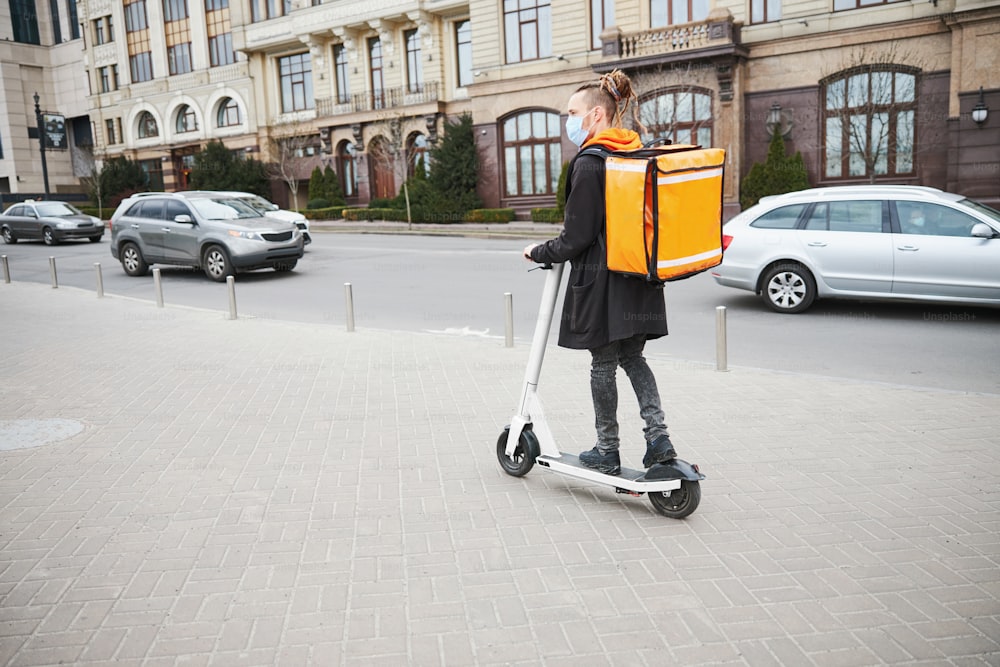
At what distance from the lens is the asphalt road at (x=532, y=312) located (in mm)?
8383

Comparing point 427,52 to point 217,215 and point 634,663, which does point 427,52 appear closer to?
point 217,215

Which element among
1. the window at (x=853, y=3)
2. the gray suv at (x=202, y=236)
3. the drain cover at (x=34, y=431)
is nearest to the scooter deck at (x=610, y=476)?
the drain cover at (x=34, y=431)

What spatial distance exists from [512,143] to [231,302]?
78.2 ft

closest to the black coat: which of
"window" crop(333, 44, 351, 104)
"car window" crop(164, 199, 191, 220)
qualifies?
"car window" crop(164, 199, 191, 220)

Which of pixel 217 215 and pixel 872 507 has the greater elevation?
pixel 217 215

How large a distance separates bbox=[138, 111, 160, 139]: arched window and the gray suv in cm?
3852

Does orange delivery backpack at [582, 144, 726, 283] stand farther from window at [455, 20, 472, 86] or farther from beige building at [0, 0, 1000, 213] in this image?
window at [455, 20, 472, 86]

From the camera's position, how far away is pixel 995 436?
5.54m

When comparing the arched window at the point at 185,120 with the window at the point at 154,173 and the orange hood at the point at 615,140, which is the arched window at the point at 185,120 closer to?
the window at the point at 154,173

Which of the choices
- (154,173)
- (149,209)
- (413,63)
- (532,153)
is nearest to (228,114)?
(154,173)

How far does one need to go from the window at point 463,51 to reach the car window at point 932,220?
2974 centimetres

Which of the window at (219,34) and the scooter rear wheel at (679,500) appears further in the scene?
the window at (219,34)

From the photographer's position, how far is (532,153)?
33438mm

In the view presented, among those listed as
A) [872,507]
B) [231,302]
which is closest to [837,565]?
[872,507]
